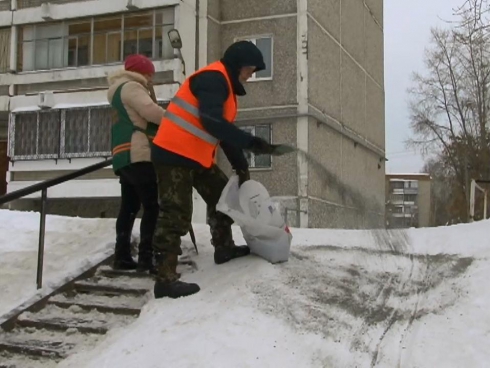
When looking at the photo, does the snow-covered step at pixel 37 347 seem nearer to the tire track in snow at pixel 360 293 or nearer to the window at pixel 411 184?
the tire track in snow at pixel 360 293

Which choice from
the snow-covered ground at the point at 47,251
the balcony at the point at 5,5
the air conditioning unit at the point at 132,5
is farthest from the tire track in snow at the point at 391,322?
the balcony at the point at 5,5

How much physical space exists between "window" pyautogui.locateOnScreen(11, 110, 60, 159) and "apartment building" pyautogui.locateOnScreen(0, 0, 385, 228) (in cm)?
3

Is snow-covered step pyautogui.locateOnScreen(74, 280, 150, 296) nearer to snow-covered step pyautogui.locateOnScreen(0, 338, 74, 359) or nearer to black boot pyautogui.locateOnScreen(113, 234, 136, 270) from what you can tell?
black boot pyautogui.locateOnScreen(113, 234, 136, 270)

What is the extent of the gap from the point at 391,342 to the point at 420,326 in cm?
30

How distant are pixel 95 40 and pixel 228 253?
16.2 meters

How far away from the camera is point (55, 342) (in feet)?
14.3

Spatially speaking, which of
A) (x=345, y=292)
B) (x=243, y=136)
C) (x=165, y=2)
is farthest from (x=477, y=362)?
(x=165, y=2)

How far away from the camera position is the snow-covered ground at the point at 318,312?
3.60 metres

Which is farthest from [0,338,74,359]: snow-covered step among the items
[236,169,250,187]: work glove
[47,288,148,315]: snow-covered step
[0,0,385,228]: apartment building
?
[0,0,385,228]: apartment building

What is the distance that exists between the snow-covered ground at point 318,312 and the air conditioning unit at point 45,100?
46.2 ft

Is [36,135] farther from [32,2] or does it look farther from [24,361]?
[24,361]

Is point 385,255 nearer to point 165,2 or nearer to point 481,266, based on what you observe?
→ point 481,266

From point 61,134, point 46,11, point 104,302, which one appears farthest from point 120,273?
point 46,11

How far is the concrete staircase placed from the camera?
4277 mm
